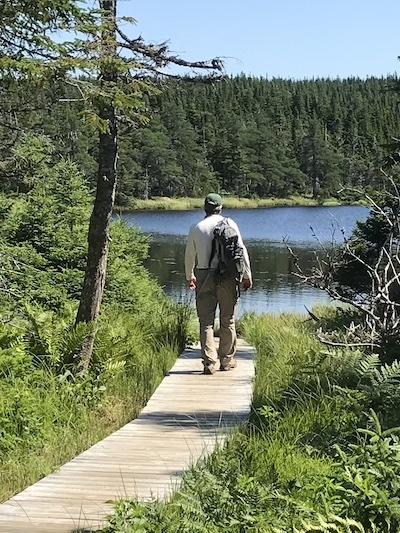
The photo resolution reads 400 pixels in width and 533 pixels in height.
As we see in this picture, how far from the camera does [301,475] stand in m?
4.35

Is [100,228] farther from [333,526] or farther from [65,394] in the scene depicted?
[333,526]

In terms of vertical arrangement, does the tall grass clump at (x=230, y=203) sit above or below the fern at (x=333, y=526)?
above

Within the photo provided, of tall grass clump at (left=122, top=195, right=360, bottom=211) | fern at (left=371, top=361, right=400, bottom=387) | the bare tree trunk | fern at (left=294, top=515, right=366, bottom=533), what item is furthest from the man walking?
tall grass clump at (left=122, top=195, right=360, bottom=211)

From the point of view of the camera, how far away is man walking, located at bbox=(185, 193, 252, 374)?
8.79 m

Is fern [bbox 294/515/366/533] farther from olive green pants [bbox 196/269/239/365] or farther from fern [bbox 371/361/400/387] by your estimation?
olive green pants [bbox 196/269/239/365]

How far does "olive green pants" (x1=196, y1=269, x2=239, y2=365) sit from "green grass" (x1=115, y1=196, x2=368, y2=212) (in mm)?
68156

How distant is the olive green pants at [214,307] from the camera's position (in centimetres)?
883

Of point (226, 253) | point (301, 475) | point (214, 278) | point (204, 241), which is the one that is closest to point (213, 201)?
point (204, 241)

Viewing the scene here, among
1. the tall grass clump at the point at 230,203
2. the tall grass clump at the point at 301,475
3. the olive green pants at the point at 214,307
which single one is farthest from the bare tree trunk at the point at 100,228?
the tall grass clump at the point at 230,203

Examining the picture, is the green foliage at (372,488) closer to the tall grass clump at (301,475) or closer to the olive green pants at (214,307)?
the tall grass clump at (301,475)

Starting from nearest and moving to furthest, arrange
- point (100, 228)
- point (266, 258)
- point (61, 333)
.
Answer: point (100, 228)
point (61, 333)
point (266, 258)

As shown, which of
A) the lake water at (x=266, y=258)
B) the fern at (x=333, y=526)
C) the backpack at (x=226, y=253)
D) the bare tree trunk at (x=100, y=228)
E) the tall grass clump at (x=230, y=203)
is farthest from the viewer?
the tall grass clump at (x=230, y=203)

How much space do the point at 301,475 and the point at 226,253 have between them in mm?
4574

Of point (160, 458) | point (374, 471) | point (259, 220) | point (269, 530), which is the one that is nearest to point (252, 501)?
point (269, 530)
